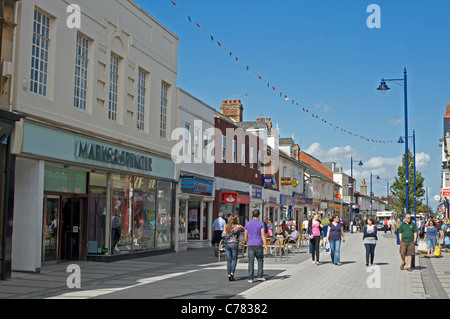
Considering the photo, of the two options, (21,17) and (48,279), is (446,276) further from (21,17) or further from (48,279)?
(21,17)

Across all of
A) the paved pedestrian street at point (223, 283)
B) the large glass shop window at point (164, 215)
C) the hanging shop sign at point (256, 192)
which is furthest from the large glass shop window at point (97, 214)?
the hanging shop sign at point (256, 192)

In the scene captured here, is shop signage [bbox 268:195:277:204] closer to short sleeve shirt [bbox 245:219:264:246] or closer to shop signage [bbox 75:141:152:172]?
shop signage [bbox 75:141:152:172]

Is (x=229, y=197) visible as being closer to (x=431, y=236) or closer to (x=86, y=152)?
(x=431, y=236)

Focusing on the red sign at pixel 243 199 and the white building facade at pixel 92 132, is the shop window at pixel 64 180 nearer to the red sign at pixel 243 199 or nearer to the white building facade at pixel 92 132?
the white building facade at pixel 92 132

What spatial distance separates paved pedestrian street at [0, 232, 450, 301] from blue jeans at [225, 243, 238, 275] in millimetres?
331

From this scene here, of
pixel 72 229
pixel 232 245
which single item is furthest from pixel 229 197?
pixel 232 245

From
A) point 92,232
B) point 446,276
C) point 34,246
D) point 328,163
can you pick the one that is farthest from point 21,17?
point 328,163

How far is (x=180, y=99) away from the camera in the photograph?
24750 mm

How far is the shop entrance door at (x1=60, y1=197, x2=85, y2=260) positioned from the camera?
697 inches

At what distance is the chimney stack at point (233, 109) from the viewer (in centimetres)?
4172

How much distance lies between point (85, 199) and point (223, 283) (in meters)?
7.14

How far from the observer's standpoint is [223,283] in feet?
42.2

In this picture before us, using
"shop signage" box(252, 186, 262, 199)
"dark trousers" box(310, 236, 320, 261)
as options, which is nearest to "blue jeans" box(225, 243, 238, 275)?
"dark trousers" box(310, 236, 320, 261)
